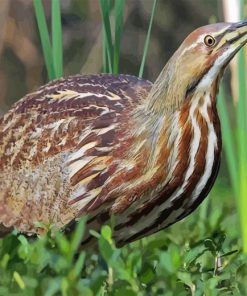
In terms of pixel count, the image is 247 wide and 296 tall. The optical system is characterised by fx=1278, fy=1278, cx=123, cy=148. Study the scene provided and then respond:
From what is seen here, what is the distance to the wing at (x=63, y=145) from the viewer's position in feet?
12.7

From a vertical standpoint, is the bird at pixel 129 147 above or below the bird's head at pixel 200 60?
below

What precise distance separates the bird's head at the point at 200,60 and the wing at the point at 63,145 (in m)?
0.21

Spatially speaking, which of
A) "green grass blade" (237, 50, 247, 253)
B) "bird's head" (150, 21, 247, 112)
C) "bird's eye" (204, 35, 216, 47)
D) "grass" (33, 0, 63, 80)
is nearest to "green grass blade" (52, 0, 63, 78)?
"grass" (33, 0, 63, 80)

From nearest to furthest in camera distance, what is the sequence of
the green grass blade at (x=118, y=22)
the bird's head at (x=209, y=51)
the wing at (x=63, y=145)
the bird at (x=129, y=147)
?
the bird's head at (x=209, y=51) → the bird at (x=129, y=147) → the wing at (x=63, y=145) → the green grass blade at (x=118, y=22)

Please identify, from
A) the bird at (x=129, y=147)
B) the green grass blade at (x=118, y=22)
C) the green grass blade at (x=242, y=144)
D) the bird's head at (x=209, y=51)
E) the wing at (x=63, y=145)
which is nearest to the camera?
the green grass blade at (x=242, y=144)

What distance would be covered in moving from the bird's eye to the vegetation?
238mm

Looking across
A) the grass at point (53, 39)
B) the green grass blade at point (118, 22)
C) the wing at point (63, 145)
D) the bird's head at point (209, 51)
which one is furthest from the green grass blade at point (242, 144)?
the grass at point (53, 39)

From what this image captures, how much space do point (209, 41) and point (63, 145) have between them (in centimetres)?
61

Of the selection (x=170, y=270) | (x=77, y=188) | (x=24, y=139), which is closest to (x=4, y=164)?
(x=24, y=139)

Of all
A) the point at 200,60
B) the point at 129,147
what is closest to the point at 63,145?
the point at 129,147

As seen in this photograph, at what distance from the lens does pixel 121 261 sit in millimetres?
3275

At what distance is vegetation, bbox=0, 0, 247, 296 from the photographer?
10.2 feet

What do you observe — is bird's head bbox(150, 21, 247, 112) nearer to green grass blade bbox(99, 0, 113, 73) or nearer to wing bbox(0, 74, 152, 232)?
wing bbox(0, 74, 152, 232)

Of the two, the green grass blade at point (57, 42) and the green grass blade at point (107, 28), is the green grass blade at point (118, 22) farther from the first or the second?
the green grass blade at point (57, 42)
